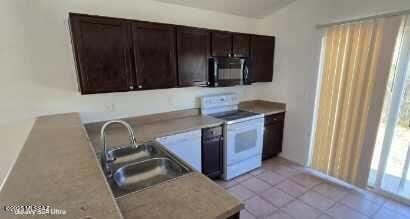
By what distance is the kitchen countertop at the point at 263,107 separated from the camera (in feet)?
10.7

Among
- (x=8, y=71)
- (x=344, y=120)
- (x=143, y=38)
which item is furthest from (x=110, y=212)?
(x=344, y=120)

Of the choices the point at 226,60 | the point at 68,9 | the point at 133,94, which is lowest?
the point at 133,94

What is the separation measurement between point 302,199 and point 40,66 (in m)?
3.30

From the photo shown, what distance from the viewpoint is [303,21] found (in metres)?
3.00

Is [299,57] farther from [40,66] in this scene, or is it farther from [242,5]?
[40,66]

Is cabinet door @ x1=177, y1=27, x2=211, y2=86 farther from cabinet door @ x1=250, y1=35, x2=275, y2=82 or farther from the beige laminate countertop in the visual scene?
the beige laminate countertop

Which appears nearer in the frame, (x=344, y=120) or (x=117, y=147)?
(x=117, y=147)

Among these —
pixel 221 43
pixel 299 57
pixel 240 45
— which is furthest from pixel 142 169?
pixel 299 57

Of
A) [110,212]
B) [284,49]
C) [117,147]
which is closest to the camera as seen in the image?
[110,212]

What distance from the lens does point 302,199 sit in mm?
2477

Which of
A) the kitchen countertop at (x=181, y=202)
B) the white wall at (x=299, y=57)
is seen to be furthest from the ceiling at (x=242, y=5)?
the kitchen countertop at (x=181, y=202)

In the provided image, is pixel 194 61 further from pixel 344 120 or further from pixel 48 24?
pixel 344 120

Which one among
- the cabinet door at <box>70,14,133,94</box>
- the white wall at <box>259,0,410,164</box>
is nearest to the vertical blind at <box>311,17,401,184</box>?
the white wall at <box>259,0,410,164</box>

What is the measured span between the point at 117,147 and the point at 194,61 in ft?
4.62
